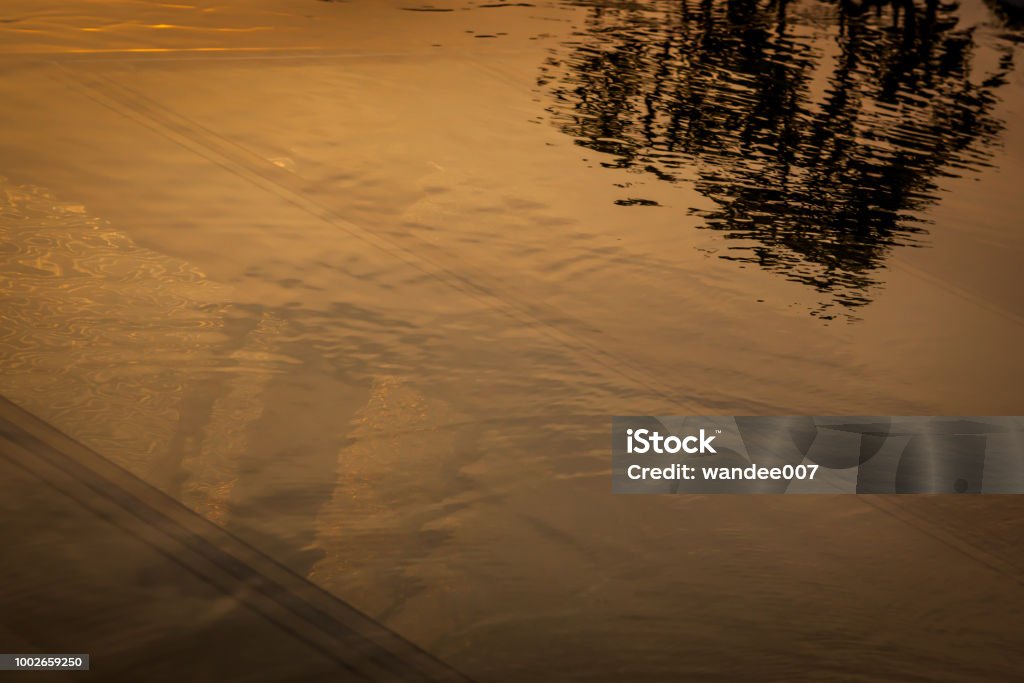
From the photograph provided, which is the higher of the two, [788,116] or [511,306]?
[788,116]

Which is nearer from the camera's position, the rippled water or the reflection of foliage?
the rippled water

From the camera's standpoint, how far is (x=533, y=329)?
236 centimetres

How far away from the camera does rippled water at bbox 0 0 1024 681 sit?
161cm

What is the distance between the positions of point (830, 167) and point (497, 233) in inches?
51.9

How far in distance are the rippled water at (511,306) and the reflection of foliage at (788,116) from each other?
2 centimetres

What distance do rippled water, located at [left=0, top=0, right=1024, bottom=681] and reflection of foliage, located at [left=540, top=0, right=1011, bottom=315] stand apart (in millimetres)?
21

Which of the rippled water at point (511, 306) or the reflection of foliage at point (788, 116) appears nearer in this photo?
the rippled water at point (511, 306)

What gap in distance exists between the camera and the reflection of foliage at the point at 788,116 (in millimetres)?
3055

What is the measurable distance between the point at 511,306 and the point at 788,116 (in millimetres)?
1989

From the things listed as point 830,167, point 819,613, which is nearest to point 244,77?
point 830,167

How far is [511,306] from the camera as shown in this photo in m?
2.46

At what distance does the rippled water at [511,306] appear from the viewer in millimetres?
1612

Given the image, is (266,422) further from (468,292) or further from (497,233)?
(497,233)

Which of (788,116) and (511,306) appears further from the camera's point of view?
(788,116)
